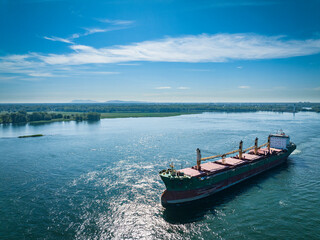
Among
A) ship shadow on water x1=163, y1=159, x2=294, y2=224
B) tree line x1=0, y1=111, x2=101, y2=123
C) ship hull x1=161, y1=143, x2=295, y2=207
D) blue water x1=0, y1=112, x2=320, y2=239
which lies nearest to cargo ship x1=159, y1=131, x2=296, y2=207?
ship hull x1=161, y1=143, x2=295, y2=207

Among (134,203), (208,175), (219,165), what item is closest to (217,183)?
(208,175)

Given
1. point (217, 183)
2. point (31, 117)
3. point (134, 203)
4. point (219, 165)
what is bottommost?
point (134, 203)

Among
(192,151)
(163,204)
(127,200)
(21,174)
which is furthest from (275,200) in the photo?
(21,174)

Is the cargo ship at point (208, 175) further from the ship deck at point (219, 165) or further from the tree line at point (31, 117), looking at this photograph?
the tree line at point (31, 117)

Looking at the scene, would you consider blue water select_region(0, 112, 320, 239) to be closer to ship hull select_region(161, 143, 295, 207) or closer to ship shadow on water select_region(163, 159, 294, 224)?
ship shadow on water select_region(163, 159, 294, 224)

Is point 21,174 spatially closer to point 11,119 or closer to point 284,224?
point 284,224

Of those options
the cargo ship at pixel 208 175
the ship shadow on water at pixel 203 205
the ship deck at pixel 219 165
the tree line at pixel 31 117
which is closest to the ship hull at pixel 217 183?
the cargo ship at pixel 208 175

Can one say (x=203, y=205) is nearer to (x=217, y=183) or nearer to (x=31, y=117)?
(x=217, y=183)
